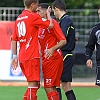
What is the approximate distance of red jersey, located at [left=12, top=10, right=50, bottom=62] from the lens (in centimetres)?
919

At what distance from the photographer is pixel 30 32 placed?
9.20 meters

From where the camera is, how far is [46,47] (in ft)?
32.0

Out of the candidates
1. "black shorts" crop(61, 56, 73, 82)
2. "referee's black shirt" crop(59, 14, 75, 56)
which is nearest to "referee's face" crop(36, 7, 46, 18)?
"referee's black shirt" crop(59, 14, 75, 56)

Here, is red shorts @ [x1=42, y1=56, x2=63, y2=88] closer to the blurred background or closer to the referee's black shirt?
the referee's black shirt

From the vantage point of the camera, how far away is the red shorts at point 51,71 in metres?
9.62

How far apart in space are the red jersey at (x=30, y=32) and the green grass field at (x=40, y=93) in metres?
3.99

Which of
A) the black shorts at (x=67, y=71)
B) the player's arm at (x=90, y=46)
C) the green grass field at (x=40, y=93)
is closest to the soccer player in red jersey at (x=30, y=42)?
the player's arm at (x=90, y=46)

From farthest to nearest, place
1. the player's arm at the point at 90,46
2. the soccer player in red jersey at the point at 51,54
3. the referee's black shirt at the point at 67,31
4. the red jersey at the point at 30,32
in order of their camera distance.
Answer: the referee's black shirt at the point at 67,31, the player's arm at the point at 90,46, the soccer player in red jersey at the point at 51,54, the red jersey at the point at 30,32

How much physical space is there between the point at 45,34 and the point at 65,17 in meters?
1.14

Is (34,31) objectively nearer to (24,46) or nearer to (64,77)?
(24,46)

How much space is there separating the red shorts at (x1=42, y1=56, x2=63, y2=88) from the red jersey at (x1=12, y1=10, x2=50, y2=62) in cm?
48

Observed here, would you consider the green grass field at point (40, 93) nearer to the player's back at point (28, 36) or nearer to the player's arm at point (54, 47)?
the player's arm at point (54, 47)

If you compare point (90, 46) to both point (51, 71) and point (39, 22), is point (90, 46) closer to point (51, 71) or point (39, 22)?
point (51, 71)

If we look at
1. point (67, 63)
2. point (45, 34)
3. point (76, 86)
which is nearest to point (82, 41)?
point (76, 86)
